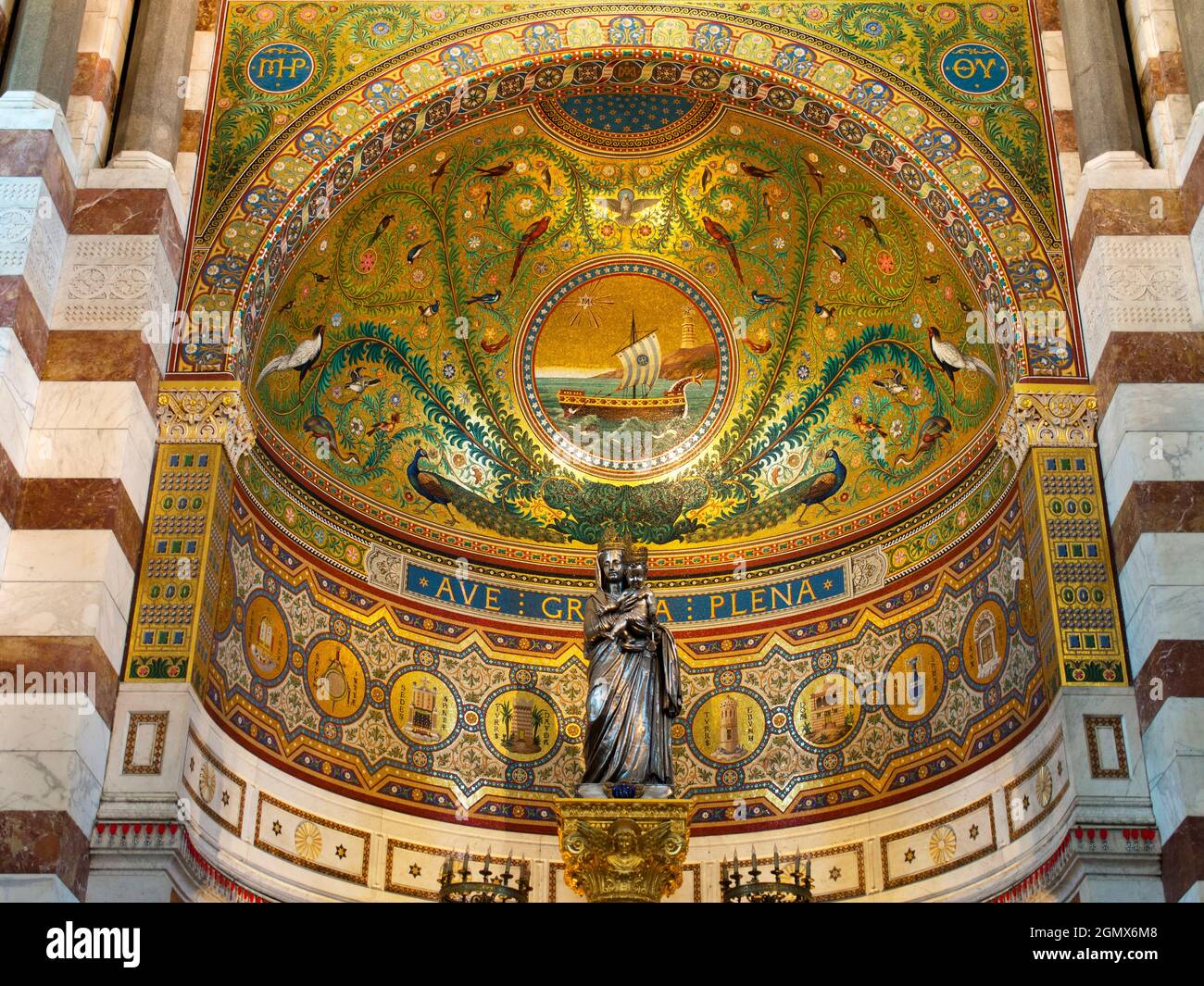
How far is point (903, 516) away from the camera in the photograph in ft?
39.6

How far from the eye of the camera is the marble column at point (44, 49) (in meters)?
10.2

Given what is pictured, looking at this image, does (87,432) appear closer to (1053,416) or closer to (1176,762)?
(1053,416)

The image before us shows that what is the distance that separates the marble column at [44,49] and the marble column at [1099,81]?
20.9ft

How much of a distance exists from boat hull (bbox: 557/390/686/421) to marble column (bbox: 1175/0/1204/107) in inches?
173

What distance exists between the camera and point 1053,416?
10.4 meters

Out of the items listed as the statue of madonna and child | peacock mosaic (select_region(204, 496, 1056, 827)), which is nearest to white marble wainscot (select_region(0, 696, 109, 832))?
peacock mosaic (select_region(204, 496, 1056, 827))

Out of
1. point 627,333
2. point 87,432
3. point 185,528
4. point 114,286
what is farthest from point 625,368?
point 87,432

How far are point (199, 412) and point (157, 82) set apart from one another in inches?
88.7

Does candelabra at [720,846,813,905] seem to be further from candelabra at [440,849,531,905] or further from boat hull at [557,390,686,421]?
boat hull at [557,390,686,421]

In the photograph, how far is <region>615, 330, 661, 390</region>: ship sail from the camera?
13125mm

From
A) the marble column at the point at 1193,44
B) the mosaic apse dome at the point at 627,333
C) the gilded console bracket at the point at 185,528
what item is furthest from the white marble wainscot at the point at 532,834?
the marble column at the point at 1193,44

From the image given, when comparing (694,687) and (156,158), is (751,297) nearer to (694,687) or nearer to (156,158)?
(694,687)

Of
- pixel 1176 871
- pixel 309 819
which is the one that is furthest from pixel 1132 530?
pixel 309 819
